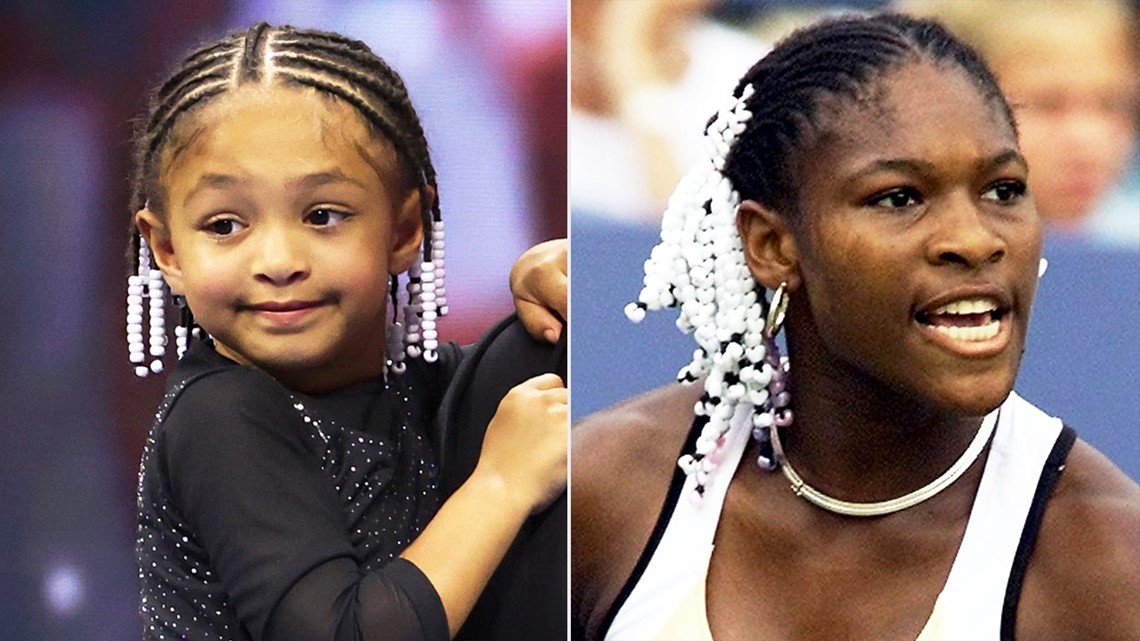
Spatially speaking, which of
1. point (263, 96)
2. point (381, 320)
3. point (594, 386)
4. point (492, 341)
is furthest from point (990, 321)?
point (263, 96)

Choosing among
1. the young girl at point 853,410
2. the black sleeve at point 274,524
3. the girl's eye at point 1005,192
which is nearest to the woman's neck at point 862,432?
the young girl at point 853,410

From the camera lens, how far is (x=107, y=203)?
5.64ft

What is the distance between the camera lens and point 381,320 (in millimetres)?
1682

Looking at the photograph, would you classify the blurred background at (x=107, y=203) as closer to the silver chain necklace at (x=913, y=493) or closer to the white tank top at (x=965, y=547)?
the white tank top at (x=965, y=547)

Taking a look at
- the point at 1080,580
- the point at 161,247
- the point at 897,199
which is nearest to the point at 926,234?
the point at 897,199

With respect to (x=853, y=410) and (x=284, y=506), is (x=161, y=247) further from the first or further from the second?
(x=853, y=410)

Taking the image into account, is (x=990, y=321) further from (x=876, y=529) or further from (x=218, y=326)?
(x=218, y=326)

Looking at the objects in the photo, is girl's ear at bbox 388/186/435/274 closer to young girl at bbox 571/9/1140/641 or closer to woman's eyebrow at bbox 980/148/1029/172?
young girl at bbox 571/9/1140/641

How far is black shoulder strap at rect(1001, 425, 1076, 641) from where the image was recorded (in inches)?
61.5

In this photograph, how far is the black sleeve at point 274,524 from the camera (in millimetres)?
1547

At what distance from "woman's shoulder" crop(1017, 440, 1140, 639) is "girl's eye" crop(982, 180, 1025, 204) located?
0.35 m

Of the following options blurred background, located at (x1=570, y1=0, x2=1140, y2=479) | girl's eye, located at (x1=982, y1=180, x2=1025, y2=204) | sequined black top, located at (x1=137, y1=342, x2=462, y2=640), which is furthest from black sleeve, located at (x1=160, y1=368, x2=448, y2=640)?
girl's eye, located at (x1=982, y1=180, x2=1025, y2=204)

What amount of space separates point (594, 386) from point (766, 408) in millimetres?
224

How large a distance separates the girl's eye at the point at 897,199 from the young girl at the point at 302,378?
18.1 inches
